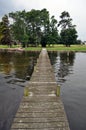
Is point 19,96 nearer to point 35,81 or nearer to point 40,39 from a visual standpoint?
point 35,81

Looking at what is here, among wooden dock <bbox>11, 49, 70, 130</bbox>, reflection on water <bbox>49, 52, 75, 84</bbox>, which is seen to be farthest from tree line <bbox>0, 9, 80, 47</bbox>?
wooden dock <bbox>11, 49, 70, 130</bbox>

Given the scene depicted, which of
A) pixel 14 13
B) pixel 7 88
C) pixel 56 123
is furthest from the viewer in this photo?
pixel 14 13

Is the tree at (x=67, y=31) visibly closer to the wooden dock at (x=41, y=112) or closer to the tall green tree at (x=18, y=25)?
the tall green tree at (x=18, y=25)

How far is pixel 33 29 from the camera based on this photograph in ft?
293

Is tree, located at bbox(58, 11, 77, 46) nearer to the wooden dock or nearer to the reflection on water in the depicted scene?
the reflection on water

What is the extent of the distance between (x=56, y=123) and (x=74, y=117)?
3440mm

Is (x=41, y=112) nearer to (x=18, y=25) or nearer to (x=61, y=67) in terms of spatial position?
(x=61, y=67)

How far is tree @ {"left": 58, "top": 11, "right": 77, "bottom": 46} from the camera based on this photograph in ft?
296

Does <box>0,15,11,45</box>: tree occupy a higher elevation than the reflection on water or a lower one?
higher

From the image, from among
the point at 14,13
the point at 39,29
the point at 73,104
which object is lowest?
the point at 73,104

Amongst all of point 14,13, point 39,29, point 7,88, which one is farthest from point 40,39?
point 7,88

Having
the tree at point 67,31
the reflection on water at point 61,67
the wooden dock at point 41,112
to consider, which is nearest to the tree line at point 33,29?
the tree at point 67,31

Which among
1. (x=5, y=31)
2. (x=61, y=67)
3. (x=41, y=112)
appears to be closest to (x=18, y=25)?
(x=5, y=31)

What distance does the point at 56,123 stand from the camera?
9.02 metres
